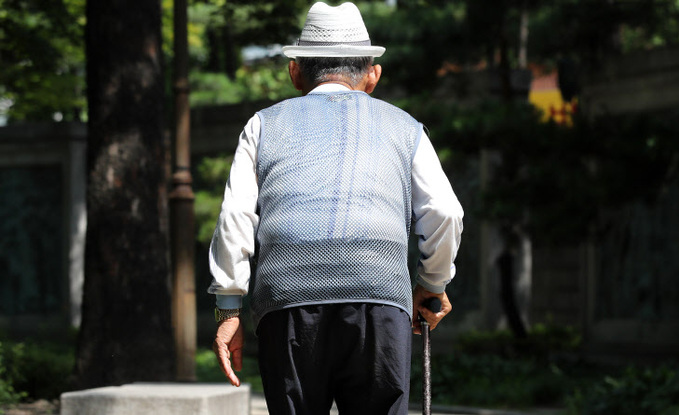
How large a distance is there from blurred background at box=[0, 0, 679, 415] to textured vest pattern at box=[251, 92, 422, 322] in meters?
6.25

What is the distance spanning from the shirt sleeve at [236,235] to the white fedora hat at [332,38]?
1.23 ft

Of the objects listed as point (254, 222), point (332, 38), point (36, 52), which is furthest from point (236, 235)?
point (36, 52)

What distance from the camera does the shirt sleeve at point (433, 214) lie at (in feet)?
11.5

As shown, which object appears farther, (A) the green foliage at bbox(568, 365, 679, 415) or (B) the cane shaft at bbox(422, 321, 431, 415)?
(A) the green foliage at bbox(568, 365, 679, 415)

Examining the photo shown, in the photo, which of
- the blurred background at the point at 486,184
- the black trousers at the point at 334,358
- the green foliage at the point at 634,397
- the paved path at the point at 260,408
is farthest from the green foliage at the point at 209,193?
the black trousers at the point at 334,358

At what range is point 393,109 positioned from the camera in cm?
361

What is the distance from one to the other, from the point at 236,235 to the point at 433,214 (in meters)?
0.59

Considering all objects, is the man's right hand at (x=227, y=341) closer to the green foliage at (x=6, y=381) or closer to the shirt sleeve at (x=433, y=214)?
the shirt sleeve at (x=433, y=214)

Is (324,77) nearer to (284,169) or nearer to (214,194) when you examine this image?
(284,169)

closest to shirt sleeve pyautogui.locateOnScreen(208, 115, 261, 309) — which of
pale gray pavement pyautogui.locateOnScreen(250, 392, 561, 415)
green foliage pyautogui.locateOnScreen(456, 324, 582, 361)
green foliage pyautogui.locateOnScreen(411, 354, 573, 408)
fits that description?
pale gray pavement pyautogui.locateOnScreen(250, 392, 561, 415)

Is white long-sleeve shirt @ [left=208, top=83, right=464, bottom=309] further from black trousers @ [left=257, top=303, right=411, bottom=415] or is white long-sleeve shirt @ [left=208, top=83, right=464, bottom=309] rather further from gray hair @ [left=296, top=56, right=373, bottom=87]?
black trousers @ [left=257, top=303, right=411, bottom=415]

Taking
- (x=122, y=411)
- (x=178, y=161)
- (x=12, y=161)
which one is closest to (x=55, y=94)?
(x=12, y=161)

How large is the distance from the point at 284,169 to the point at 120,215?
6.34m

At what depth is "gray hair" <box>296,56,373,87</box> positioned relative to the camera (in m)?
3.66
